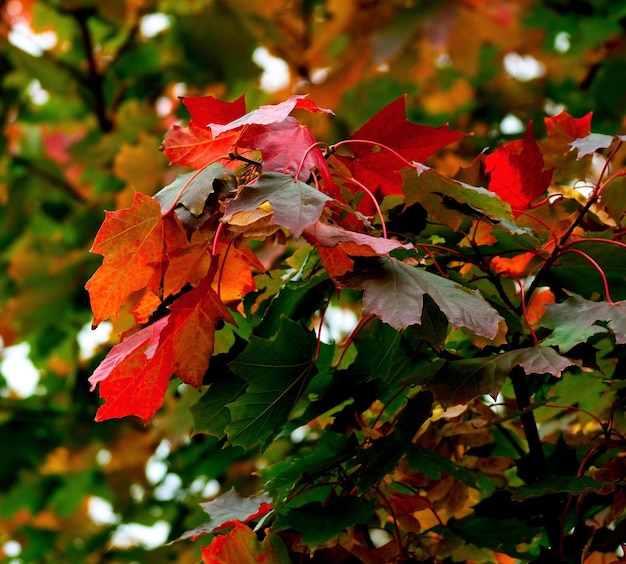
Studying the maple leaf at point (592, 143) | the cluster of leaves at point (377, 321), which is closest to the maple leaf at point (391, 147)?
the cluster of leaves at point (377, 321)

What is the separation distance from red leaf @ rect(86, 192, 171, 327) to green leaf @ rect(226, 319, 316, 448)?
0.10 metres

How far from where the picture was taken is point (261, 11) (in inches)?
80.1

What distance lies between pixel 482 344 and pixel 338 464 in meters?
0.17

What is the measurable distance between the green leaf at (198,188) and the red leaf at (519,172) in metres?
0.27

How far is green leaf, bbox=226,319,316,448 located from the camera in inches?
27.1

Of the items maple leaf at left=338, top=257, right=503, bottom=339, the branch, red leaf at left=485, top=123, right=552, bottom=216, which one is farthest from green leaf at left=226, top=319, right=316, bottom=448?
the branch

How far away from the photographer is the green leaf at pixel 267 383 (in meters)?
0.69

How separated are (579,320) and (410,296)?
0.47 feet

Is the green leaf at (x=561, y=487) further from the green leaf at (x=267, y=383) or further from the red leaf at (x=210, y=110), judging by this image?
the red leaf at (x=210, y=110)

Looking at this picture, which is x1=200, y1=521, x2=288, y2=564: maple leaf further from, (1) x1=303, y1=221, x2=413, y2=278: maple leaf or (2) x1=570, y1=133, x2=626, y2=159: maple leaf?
(2) x1=570, y1=133, x2=626, y2=159: maple leaf

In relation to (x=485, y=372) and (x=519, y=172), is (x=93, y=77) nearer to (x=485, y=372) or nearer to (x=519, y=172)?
(x=519, y=172)

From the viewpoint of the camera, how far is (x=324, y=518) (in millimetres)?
688

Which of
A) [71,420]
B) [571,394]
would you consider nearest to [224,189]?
[571,394]

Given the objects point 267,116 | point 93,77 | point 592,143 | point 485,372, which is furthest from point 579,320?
point 93,77
